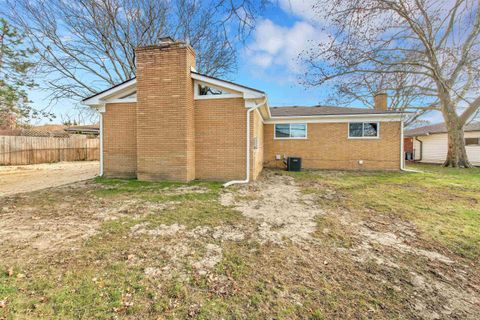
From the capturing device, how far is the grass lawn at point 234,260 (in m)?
2.08

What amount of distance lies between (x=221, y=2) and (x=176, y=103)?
5178mm

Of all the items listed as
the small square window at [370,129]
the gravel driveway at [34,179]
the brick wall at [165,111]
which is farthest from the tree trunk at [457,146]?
the gravel driveway at [34,179]

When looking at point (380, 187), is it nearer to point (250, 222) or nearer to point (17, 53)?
point (250, 222)

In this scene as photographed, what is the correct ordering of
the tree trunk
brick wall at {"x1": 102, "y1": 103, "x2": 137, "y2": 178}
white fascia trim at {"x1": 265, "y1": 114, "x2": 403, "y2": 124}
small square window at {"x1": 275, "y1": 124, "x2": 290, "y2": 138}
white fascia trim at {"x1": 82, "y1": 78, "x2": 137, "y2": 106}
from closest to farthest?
white fascia trim at {"x1": 82, "y1": 78, "x2": 137, "y2": 106}, brick wall at {"x1": 102, "y1": 103, "x2": 137, "y2": 178}, white fascia trim at {"x1": 265, "y1": 114, "x2": 403, "y2": 124}, small square window at {"x1": 275, "y1": 124, "x2": 290, "y2": 138}, the tree trunk

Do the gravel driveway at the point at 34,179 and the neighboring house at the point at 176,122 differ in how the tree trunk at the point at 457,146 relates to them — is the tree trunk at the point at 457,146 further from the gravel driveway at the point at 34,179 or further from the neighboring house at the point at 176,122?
the gravel driveway at the point at 34,179

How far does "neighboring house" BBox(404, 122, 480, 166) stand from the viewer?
16797mm

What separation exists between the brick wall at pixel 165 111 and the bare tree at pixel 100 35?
5877 millimetres

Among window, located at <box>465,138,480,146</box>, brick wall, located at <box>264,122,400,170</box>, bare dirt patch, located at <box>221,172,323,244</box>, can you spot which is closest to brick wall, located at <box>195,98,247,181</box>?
bare dirt patch, located at <box>221,172,323,244</box>

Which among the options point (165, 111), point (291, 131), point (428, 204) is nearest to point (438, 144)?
point (291, 131)

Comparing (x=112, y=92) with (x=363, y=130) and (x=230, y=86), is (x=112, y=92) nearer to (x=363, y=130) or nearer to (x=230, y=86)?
(x=230, y=86)

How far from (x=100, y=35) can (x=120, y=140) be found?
10.5 m

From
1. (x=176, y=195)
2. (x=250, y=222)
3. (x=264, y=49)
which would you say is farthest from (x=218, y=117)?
(x=250, y=222)

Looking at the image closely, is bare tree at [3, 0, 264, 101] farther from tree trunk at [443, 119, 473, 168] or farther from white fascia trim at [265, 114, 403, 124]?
tree trunk at [443, 119, 473, 168]

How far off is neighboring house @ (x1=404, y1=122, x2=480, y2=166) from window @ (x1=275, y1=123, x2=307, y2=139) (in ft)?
42.6
